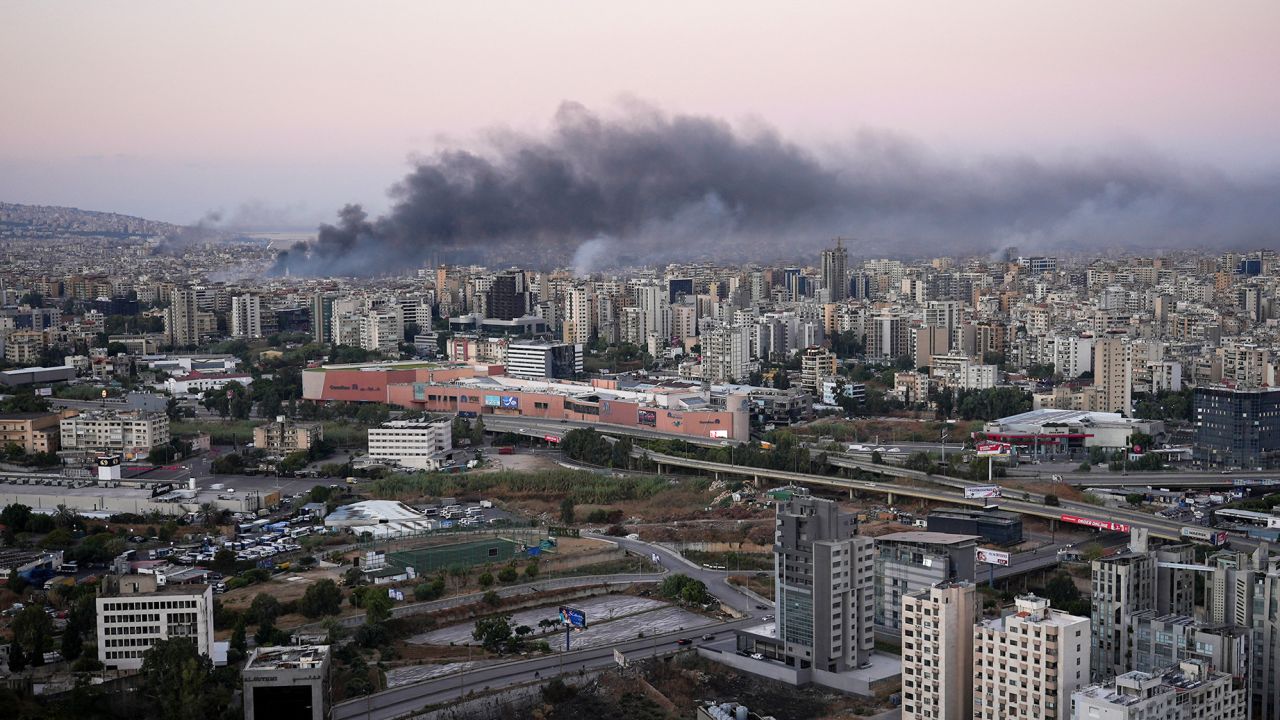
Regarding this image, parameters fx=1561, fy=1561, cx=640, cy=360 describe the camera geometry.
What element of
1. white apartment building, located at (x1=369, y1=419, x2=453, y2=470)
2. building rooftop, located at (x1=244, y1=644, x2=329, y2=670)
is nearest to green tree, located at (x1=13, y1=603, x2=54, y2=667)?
building rooftop, located at (x1=244, y1=644, x2=329, y2=670)

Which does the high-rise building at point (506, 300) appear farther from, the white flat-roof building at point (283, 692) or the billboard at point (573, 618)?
the white flat-roof building at point (283, 692)

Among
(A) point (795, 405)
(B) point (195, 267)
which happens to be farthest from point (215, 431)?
(B) point (195, 267)

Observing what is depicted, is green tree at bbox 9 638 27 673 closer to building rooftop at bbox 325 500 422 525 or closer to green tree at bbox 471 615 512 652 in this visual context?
green tree at bbox 471 615 512 652

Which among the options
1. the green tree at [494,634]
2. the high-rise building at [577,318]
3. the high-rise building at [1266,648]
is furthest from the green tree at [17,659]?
the high-rise building at [577,318]

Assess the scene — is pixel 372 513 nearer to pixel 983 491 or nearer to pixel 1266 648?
pixel 983 491

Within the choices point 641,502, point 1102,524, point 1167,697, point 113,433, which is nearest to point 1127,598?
point 1167,697
